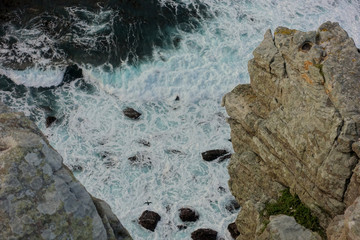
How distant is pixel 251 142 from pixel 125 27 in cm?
1678

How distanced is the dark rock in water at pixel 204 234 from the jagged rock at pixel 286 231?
7.39m

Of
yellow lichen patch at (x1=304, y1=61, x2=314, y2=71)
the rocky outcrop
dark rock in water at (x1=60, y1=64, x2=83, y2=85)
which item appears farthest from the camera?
dark rock in water at (x1=60, y1=64, x2=83, y2=85)

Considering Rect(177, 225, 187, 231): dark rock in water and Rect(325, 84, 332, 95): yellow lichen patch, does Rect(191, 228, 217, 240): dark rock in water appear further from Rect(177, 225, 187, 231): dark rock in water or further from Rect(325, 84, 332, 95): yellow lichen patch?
Rect(325, 84, 332, 95): yellow lichen patch

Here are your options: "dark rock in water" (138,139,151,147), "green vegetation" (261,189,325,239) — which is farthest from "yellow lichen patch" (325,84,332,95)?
"dark rock in water" (138,139,151,147)

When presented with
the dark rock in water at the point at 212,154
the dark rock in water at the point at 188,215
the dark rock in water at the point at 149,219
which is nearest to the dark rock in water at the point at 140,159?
the dark rock in water at the point at 212,154

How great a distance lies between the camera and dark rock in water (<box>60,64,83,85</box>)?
2875cm

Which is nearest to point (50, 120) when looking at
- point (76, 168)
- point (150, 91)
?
point (76, 168)

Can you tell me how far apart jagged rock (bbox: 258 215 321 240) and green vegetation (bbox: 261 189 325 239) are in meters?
1.32

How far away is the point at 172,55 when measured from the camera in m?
30.1

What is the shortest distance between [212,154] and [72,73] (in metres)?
10.7

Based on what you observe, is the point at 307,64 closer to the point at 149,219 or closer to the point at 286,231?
the point at 286,231

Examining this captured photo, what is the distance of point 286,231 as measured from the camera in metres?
13.2

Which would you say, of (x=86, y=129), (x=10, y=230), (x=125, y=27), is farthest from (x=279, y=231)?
(x=125, y=27)

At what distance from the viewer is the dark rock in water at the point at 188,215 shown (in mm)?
21844
